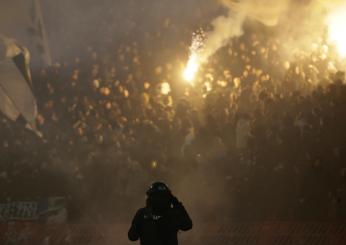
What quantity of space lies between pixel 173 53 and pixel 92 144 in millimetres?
2845

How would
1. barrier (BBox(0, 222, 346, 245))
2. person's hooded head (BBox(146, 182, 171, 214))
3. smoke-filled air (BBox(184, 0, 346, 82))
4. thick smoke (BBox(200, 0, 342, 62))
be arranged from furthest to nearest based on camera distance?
thick smoke (BBox(200, 0, 342, 62)) → smoke-filled air (BBox(184, 0, 346, 82)) → barrier (BBox(0, 222, 346, 245)) → person's hooded head (BBox(146, 182, 171, 214))

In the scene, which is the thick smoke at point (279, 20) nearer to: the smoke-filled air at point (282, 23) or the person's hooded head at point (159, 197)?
the smoke-filled air at point (282, 23)

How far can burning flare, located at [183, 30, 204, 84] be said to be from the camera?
12.0 meters

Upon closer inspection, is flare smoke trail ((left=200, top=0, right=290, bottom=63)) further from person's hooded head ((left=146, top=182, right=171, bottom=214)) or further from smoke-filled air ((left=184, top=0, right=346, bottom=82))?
person's hooded head ((left=146, top=182, right=171, bottom=214))

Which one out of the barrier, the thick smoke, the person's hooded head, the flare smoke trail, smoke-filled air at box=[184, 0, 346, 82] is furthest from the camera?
the flare smoke trail

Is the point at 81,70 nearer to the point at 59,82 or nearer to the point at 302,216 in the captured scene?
the point at 59,82

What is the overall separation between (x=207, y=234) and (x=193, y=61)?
15.3 ft

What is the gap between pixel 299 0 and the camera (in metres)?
12.2

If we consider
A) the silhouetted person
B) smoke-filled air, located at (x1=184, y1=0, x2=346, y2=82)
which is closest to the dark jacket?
the silhouetted person

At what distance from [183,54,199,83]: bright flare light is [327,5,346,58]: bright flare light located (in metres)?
2.74

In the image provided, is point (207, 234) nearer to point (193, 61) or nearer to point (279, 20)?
point (193, 61)

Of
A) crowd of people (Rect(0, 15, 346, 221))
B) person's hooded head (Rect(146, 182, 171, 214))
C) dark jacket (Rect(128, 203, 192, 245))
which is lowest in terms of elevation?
dark jacket (Rect(128, 203, 192, 245))

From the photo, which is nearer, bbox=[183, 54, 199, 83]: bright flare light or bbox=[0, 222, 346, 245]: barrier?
bbox=[0, 222, 346, 245]: barrier

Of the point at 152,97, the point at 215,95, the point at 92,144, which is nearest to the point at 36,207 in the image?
the point at 92,144
